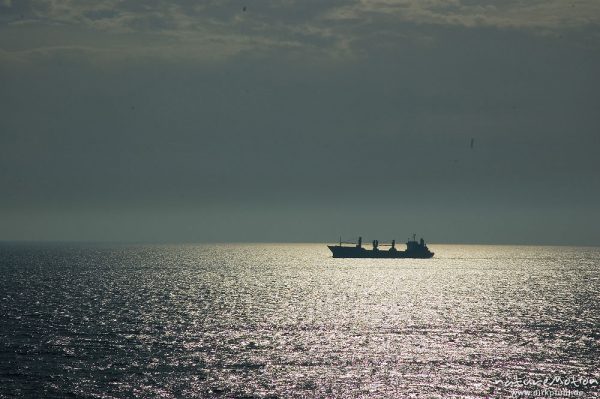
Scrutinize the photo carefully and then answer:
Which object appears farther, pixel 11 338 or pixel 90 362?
pixel 11 338

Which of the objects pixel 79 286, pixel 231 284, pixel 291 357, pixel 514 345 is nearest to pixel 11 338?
pixel 291 357

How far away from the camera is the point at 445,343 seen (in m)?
71.1

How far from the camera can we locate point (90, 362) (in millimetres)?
58094

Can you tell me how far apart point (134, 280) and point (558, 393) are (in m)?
129

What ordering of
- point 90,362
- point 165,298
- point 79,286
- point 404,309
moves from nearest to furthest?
point 90,362 < point 404,309 < point 165,298 < point 79,286

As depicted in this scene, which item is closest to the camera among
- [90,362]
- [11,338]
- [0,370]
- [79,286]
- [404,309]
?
[0,370]

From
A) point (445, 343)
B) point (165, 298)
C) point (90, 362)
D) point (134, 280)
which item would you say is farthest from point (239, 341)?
point (134, 280)

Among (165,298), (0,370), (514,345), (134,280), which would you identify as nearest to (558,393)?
(514,345)

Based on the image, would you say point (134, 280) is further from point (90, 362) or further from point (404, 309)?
point (90, 362)

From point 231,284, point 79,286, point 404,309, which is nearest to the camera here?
point 404,309

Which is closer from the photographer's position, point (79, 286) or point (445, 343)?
point (445, 343)

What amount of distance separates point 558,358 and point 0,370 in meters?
48.7

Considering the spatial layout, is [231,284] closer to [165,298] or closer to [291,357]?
[165,298]

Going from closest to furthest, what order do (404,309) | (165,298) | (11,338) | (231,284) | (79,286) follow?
(11,338) → (404,309) → (165,298) → (79,286) → (231,284)
